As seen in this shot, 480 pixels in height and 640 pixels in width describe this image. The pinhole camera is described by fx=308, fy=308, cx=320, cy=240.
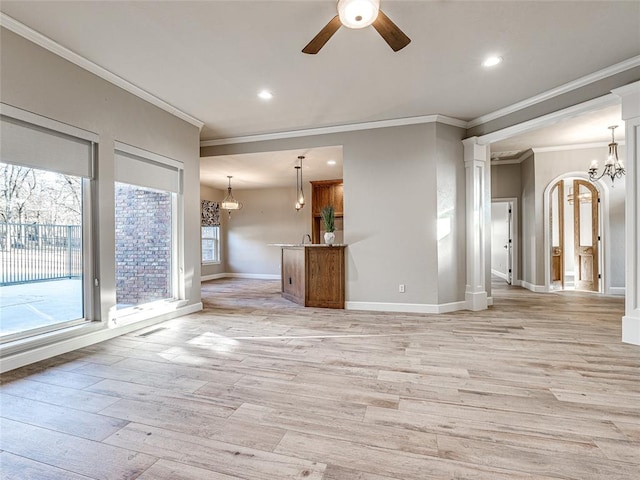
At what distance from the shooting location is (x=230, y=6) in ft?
8.05

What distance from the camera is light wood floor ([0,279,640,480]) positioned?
5.03ft

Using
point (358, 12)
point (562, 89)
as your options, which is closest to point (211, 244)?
point (358, 12)

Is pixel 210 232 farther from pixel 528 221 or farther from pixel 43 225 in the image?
pixel 528 221

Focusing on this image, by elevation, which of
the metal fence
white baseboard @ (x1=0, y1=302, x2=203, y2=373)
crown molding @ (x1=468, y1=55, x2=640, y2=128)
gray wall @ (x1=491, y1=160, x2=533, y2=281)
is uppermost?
crown molding @ (x1=468, y1=55, x2=640, y2=128)

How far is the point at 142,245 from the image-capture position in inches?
171

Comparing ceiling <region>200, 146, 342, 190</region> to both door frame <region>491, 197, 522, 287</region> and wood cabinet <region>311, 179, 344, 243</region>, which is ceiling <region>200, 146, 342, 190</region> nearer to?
wood cabinet <region>311, 179, 344, 243</region>

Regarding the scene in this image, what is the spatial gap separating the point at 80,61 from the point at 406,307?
5.07 meters

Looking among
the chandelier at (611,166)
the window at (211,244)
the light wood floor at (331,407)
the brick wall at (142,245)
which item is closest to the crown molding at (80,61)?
the brick wall at (142,245)

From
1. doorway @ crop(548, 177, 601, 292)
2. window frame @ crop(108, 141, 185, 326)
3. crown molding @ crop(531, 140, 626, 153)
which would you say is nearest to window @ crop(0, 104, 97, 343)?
window frame @ crop(108, 141, 185, 326)

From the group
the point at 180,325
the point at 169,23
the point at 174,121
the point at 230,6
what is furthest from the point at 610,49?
the point at 180,325

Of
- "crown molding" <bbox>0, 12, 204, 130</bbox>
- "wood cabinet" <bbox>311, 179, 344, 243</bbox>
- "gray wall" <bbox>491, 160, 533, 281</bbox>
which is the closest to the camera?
"crown molding" <bbox>0, 12, 204, 130</bbox>

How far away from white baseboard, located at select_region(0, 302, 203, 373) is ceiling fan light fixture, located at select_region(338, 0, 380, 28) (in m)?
3.88

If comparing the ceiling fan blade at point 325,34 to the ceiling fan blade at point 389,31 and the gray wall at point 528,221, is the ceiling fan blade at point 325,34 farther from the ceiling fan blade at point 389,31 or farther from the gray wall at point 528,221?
the gray wall at point 528,221

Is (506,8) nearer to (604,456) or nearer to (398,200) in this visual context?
(398,200)
